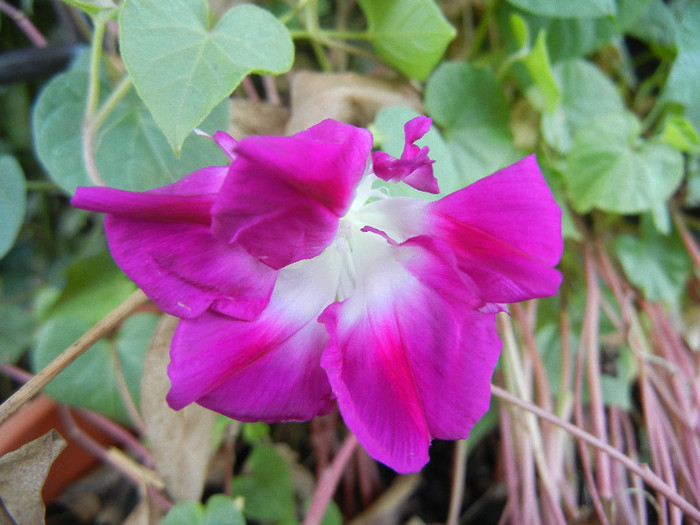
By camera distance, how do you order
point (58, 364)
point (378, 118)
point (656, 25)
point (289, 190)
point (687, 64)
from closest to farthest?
point (289, 190), point (58, 364), point (378, 118), point (687, 64), point (656, 25)

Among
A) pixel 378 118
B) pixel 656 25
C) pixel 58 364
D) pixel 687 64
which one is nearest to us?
pixel 58 364

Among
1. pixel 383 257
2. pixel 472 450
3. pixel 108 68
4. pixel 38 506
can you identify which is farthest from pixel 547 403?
pixel 108 68

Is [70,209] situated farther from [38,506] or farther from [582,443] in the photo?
[582,443]

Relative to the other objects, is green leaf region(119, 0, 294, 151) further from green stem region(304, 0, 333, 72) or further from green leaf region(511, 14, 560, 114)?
green leaf region(511, 14, 560, 114)

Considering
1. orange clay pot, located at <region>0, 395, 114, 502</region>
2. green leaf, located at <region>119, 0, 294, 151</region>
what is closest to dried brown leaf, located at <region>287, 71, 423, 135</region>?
green leaf, located at <region>119, 0, 294, 151</region>

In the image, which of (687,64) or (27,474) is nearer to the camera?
(27,474)

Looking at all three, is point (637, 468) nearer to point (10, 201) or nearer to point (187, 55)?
point (187, 55)

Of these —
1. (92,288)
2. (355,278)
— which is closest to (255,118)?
(355,278)
